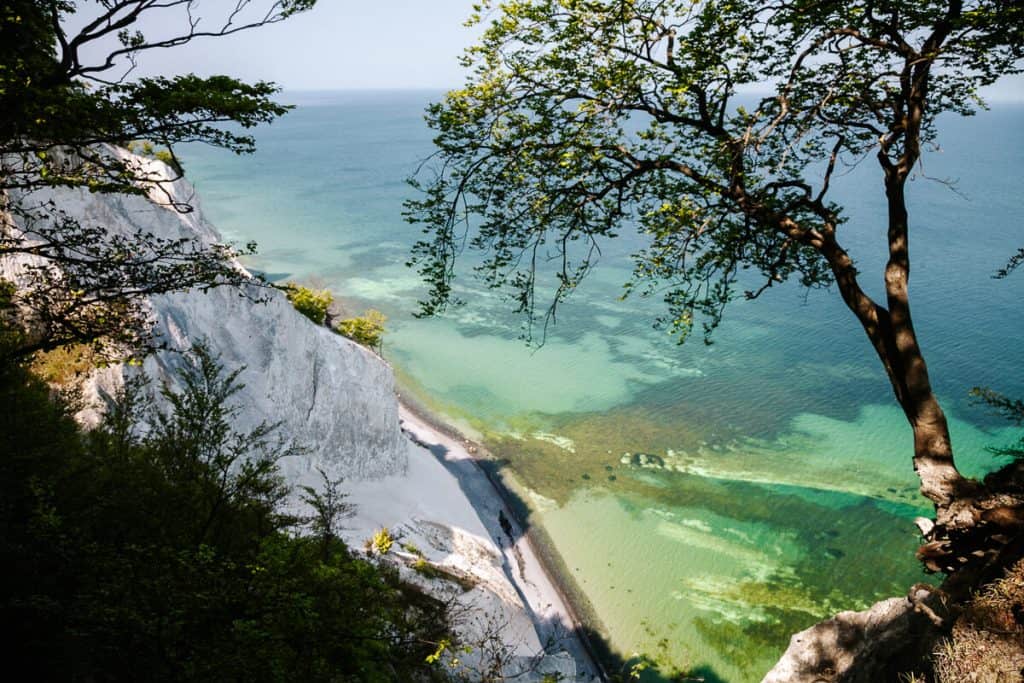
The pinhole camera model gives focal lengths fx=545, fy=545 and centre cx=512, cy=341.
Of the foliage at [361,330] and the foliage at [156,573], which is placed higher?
the foliage at [156,573]

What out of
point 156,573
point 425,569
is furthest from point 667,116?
point 425,569

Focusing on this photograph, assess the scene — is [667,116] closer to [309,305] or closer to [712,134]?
[712,134]

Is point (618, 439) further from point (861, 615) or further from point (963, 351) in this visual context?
point (963, 351)

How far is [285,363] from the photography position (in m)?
19.1

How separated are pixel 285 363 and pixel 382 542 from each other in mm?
7283

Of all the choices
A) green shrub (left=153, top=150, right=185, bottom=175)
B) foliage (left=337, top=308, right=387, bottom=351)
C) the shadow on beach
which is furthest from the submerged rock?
foliage (left=337, top=308, right=387, bottom=351)

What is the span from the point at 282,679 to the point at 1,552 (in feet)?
11.5

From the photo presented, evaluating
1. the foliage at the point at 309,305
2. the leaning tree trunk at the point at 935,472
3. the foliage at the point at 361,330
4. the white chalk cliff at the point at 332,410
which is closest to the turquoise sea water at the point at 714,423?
the leaning tree trunk at the point at 935,472

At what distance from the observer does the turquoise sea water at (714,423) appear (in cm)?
2027

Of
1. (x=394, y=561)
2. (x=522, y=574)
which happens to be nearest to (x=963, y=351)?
(x=522, y=574)

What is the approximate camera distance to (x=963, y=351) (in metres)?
35.2

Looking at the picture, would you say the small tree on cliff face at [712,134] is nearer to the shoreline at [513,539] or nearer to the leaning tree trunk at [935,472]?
the leaning tree trunk at [935,472]

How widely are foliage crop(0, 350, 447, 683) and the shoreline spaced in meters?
8.79

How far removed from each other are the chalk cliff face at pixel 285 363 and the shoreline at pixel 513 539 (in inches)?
172
